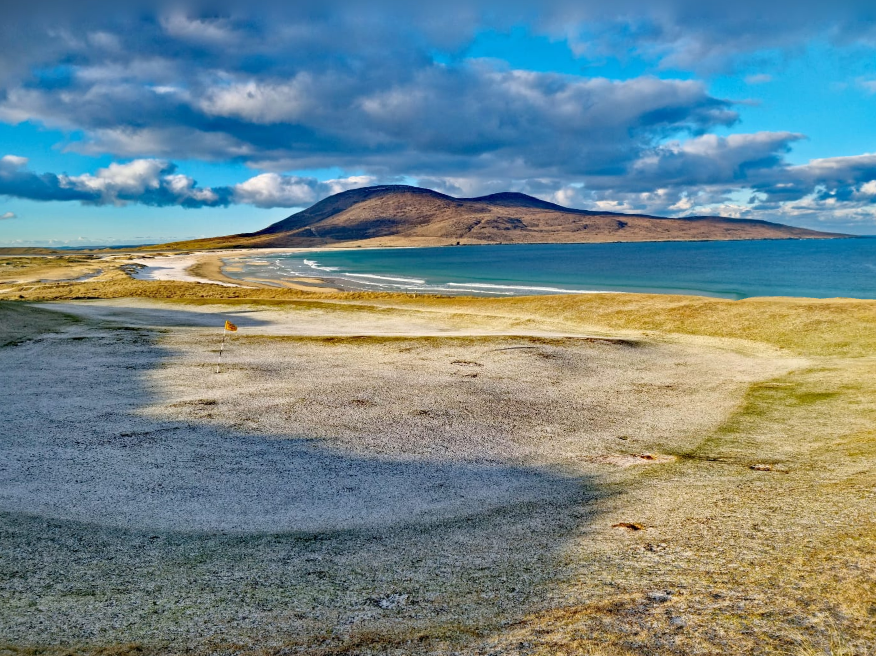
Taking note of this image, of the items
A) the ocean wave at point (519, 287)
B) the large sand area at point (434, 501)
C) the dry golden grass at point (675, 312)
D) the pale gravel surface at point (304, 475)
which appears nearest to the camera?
the large sand area at point (434, 501)

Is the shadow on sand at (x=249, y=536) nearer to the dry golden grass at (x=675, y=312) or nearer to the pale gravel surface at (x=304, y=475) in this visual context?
the pale gravel surface at (x=304, y=475)

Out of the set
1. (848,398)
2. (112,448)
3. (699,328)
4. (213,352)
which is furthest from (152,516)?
(699,328)

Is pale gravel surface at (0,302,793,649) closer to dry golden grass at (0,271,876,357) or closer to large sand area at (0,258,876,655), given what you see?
large sand area at (0,258,876,655)

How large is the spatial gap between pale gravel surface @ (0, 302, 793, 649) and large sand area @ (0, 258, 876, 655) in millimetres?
71

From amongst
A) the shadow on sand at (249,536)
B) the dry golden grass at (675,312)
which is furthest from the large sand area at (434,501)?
the dry golden grass at (675,312)

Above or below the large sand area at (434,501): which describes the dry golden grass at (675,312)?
above

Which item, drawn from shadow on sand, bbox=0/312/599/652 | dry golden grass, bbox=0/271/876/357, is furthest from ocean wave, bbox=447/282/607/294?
shadow on sand, bbox=0/312/599/652

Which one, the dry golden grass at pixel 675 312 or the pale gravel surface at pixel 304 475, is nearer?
the pale gravel surface at pixel 304 475

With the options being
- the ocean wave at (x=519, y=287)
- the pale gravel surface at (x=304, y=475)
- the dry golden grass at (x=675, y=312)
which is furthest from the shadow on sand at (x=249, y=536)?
the ocean wave at (x=519, y=287)

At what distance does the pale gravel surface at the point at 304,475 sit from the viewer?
7.75m

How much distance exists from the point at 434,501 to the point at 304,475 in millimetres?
3384

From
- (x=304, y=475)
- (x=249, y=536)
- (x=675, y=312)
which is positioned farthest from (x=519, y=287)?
(x=249, y=536)

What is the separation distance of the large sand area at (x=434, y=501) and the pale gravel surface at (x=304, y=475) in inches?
2.8

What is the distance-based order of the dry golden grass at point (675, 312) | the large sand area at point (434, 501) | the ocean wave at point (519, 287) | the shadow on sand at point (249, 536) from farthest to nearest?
the ocean wave at point (519, 287)
the dry golden grass at point (675, 312)
the shadow on sand at point (249, 536)
the large sand area at point (434, 501)
